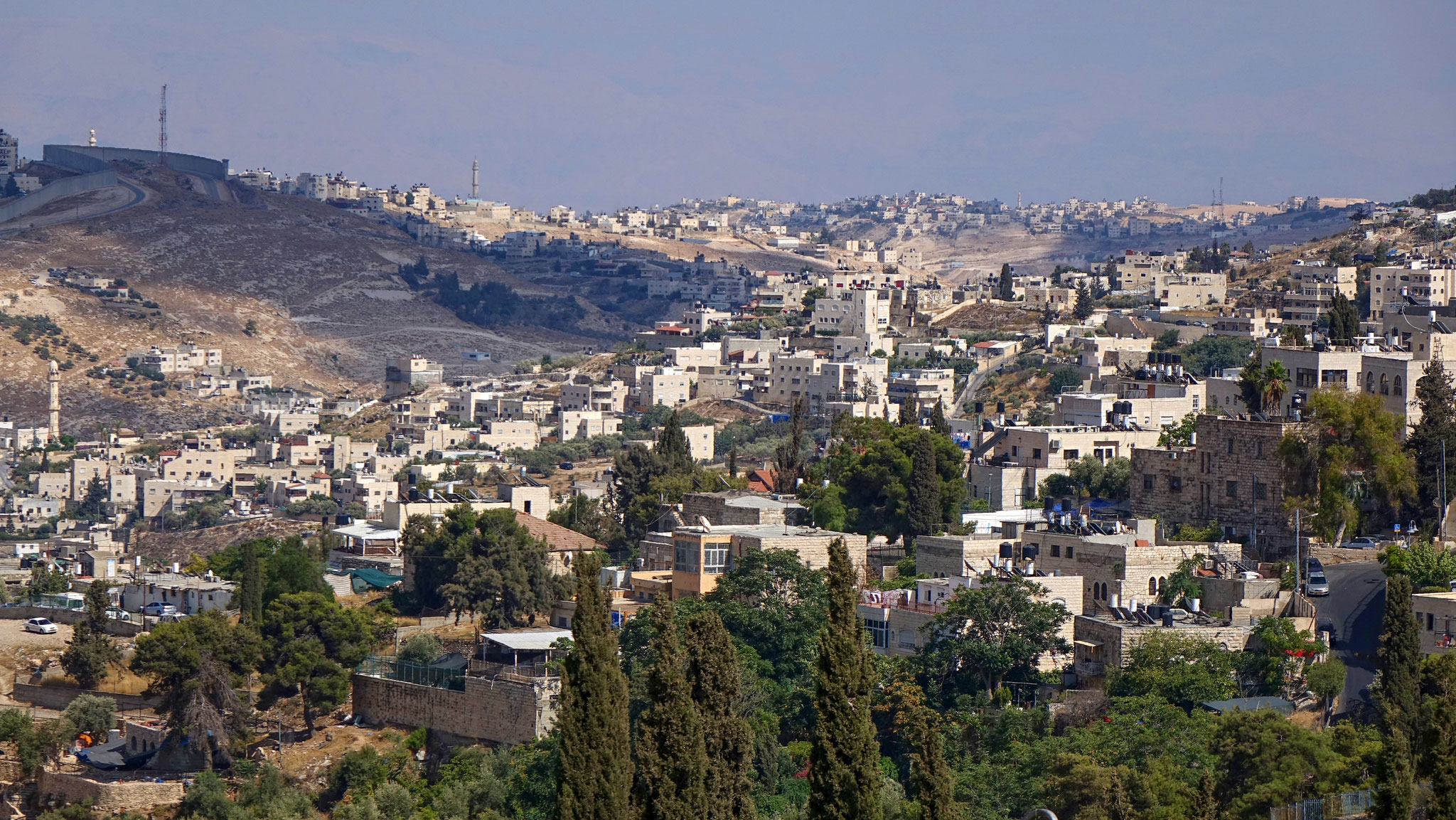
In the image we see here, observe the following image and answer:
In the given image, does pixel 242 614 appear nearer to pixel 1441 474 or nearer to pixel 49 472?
pixel 1441 474

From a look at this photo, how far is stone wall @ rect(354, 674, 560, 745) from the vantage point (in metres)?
34.1

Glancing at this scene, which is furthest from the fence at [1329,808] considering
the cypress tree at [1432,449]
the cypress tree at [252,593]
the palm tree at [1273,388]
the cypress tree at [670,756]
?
the cypress tree at [252,593]

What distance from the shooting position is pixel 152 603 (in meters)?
46.1

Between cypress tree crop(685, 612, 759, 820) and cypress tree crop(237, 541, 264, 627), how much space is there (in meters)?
15.7

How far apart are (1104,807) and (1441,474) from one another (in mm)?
12330

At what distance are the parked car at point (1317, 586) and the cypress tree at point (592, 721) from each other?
511 inches

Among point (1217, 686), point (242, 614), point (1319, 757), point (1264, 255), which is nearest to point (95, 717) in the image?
point (242, 614)

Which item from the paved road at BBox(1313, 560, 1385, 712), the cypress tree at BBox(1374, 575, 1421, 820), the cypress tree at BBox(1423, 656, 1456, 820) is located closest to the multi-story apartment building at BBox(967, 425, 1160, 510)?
the paved road at BBox(1313, 560, 1385, 712)

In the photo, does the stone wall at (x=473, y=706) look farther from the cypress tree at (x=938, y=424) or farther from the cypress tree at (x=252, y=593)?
the cypress tree at (x=938, y=424)

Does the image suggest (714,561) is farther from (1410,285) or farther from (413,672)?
(1410,285)

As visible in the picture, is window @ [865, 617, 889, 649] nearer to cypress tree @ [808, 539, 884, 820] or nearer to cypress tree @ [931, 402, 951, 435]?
cypress tree @ [808, 539, 884, 820]

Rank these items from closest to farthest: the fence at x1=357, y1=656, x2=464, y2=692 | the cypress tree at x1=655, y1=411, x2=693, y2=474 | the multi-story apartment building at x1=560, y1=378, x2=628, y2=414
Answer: the fence at x1=357, y1=656, x2=464, y2=692, the cypress tree at x1=655, y1=411, x2=693, y2=474, the multi-story apartment building at x1=560, y1=378, x2=628, y2=414

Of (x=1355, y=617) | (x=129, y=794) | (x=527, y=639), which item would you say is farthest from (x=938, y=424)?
(x=129, y=794)

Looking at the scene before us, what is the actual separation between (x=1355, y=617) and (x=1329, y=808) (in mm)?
8709
